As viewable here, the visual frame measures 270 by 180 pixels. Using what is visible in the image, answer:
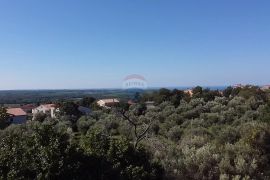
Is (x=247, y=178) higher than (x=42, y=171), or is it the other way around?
(x=42, y=171)

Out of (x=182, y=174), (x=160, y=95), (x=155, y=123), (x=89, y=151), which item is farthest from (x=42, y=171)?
(x=160, y=95)

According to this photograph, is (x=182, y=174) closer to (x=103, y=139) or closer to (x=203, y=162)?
(x=203, y=162)

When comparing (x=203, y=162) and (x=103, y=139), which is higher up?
(x=103, y=139)

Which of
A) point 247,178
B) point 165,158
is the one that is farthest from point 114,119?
point 247,178

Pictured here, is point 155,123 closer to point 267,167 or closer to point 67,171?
point 267,167

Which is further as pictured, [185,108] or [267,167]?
[185,108]

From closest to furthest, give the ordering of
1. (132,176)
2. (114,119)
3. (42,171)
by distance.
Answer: (42,171)
(132,176)
(114,119)

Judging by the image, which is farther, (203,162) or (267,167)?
(267,167)

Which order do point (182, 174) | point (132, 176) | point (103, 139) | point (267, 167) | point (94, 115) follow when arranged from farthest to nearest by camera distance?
point (94, 115) < point (267, 167) < point (182, 174) < point (103, 139) < point (132, 176)

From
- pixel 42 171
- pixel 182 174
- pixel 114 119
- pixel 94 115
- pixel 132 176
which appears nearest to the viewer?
pixel 42 171

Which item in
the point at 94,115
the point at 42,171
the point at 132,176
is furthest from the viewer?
the point at 94,115
